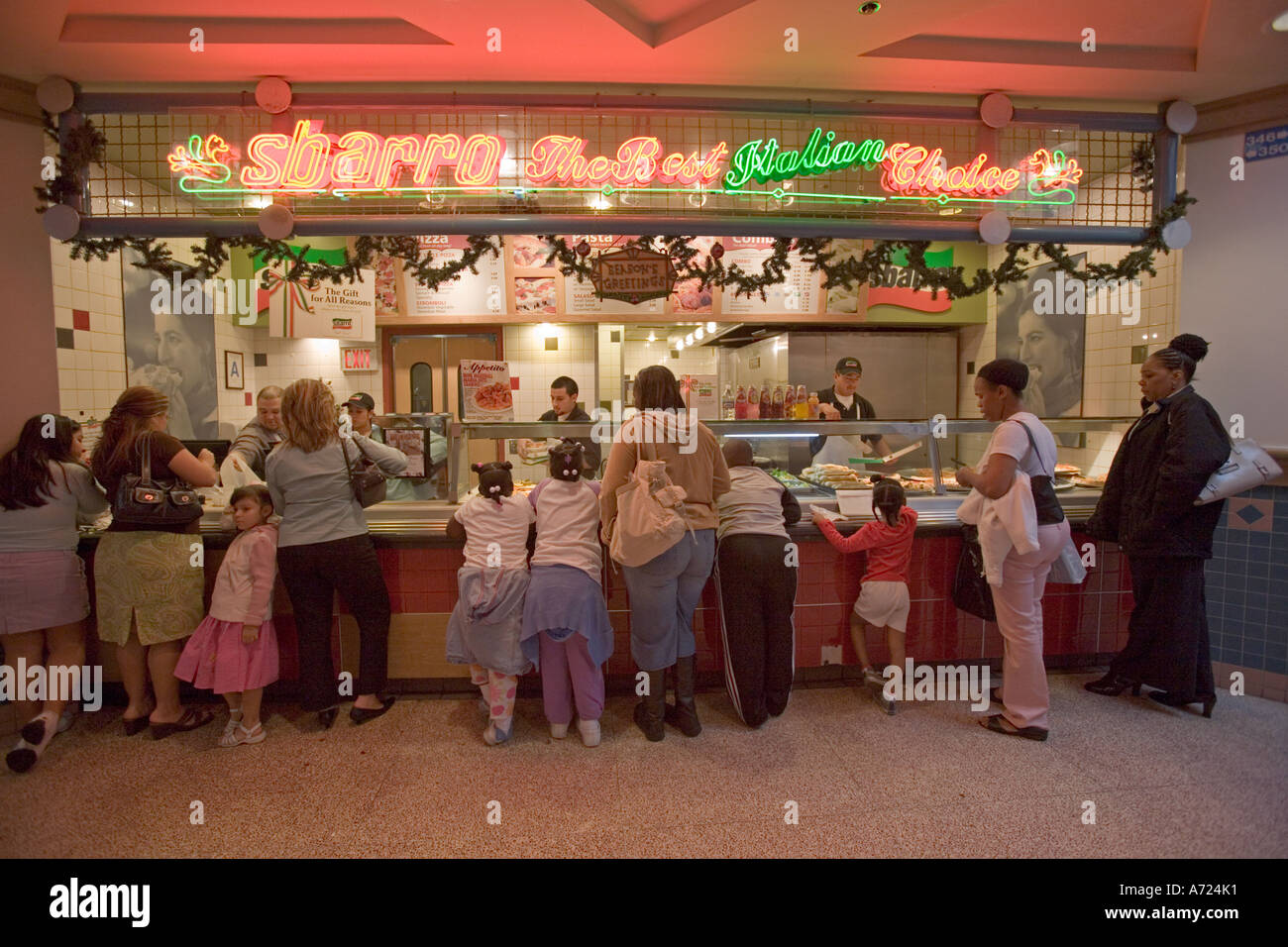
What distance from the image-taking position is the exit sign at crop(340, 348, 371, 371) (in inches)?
274

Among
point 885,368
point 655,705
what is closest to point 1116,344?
point 885,368

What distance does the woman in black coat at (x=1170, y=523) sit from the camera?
3.41 metres

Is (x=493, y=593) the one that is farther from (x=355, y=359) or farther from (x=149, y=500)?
(x=355, y=359)

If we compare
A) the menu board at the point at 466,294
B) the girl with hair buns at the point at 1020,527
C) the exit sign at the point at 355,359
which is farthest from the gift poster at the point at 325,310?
→ the girl with hair buns at the point at 1020,527

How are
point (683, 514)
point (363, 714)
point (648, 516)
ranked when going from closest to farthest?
point (648, 516) → point (683, 514) → point (363, 714)

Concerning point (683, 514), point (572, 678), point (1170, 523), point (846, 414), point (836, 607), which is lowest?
point (572, 678)

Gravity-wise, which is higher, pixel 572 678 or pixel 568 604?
pixel 568 604

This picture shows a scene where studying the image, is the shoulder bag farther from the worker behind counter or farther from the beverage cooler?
the worker behind counter

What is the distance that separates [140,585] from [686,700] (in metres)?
2.83

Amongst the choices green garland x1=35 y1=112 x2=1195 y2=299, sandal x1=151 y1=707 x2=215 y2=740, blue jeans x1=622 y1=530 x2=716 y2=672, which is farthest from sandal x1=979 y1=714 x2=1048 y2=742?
sandal x1=151 y1=707 x2=215 y2=740

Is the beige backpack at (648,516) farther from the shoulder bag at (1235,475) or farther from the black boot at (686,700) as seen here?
the shoulder bag at (1235,475)

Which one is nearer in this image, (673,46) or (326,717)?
(326,717)

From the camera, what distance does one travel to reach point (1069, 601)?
408 cm

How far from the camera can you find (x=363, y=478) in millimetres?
3506
